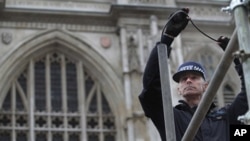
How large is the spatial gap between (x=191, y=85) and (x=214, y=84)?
2.35 ft

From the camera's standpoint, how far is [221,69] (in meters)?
3.36

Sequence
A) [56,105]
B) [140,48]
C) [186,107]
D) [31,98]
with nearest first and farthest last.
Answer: [186,107]
[31,98]
[56,105]
[140,48]

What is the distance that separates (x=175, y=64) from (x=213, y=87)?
1150cm

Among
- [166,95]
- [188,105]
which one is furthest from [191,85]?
[166,95]

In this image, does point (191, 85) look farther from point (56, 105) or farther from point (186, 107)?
point (56, 105)

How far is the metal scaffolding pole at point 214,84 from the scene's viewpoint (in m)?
3.28

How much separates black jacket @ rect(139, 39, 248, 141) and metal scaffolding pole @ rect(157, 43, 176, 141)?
0.07 meters

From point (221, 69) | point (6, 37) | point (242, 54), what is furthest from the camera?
point (6, 37)

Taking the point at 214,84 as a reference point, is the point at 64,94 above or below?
above

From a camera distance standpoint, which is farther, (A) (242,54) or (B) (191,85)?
(B) (191,85)

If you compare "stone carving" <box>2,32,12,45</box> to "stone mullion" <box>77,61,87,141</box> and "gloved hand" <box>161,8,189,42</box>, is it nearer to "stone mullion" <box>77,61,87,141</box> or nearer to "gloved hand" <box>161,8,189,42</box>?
"stone mullion" <box>77,61,87,141</box>

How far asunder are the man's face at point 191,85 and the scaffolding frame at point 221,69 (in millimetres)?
253

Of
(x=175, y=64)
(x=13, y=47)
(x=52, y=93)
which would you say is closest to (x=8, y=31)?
(x=13, y=47)

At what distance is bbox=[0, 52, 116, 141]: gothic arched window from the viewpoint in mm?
13797
